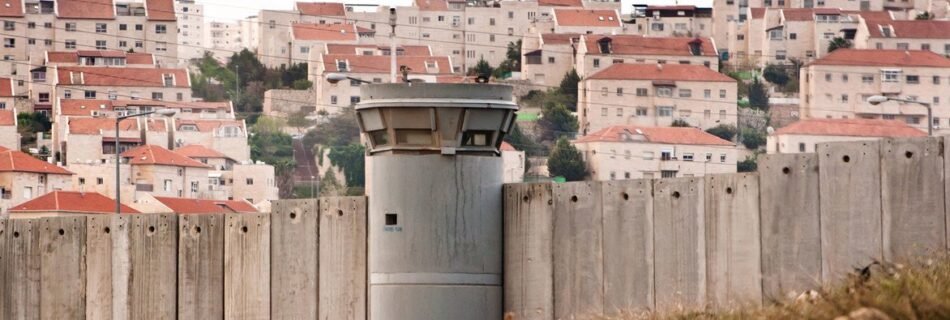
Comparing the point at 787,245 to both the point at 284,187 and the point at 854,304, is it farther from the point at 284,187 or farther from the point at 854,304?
the point at 284,187

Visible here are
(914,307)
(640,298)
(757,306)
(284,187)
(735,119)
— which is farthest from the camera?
(735,119)

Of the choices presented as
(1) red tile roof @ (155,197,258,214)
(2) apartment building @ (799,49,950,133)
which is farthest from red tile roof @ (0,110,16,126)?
(2) apartment building @ (799,49,950,133)

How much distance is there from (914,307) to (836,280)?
241 centimetres

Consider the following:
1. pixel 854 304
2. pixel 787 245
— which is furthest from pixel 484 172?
pixel 854 304

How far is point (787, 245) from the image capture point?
1716 centimetres

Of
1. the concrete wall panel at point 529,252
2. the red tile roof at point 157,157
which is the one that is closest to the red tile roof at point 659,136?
the red tile roof at point 157,157

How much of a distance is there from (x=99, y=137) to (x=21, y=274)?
513 ft

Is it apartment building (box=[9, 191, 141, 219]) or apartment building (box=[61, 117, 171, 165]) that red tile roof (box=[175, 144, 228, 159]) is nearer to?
apartment building (box=[61, 117, 171, 165])

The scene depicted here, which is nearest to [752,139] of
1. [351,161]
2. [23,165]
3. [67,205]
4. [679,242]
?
[351,161]

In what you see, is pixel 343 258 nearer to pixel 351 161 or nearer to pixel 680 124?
pixel 351 161

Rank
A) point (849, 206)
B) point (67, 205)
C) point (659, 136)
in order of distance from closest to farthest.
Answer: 1. point (849, 206)
2. point (67, 205)
3. point (659, 136)

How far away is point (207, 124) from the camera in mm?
190250

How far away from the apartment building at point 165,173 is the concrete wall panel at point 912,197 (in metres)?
141

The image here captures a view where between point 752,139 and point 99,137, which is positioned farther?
point 752,139
